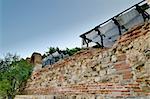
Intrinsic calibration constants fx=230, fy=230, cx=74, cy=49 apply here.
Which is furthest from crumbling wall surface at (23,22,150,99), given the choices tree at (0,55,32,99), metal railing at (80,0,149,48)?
tree at (0,55,32,99)

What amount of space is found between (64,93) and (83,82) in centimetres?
103

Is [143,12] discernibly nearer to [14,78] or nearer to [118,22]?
[118,22]

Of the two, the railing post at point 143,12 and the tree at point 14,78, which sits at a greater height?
the railing post at point 143,12

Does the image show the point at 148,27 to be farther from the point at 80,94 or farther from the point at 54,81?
the point at 54,81

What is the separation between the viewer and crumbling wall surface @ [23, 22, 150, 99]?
12.9 ft

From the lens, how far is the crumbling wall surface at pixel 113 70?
394 cm

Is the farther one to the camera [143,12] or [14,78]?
[14,78]

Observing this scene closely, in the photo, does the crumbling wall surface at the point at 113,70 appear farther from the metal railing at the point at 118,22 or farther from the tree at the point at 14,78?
the tree at the point at 14,78

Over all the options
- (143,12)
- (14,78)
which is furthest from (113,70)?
(14,78)

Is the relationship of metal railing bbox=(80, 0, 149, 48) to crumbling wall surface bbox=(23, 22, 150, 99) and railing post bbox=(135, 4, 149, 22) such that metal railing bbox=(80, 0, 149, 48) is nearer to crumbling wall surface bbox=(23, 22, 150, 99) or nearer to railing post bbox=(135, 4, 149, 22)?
railing post bbox=(135, 4, 149, 22)

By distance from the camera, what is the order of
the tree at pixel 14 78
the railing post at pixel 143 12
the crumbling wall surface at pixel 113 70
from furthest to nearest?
the tree at pixel 14 78, the railing post at pixel 143 12, the crumbling wall surface at pixel 113 70

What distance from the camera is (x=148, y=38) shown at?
12.8 feet

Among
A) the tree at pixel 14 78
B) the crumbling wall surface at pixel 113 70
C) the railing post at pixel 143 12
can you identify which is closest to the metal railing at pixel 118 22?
the railing post at pixel 143 12

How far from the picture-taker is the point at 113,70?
4.78 metres
